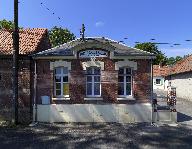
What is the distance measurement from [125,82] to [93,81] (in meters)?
2.03

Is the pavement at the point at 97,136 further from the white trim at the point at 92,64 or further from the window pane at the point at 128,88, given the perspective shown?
the white trim at the point at 92,64

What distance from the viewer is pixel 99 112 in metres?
19.1

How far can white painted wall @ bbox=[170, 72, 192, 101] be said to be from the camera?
112ft

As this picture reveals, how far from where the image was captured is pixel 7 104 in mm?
19656

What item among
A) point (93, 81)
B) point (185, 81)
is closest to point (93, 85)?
point (93, 81)

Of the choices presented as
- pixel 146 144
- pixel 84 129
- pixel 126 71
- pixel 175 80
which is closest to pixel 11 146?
pixel 84 129

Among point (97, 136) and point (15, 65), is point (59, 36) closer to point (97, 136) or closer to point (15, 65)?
point (15, 65)

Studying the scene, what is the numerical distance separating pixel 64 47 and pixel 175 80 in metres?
26.2

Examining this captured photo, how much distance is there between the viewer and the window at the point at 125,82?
758 inches

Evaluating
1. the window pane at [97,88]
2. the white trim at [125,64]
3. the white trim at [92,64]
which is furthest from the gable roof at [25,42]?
the white trim at [125,64]

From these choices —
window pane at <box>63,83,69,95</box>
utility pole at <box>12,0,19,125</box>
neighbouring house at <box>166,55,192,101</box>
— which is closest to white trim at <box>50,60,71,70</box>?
window pane at <box>63,83,69,95</box>

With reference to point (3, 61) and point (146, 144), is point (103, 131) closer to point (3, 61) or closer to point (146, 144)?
point (146, 144)

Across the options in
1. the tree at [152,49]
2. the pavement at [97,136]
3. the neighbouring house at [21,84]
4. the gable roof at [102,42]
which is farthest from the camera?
the tree at [152,49]

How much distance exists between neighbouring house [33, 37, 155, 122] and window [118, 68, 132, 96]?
6cm
